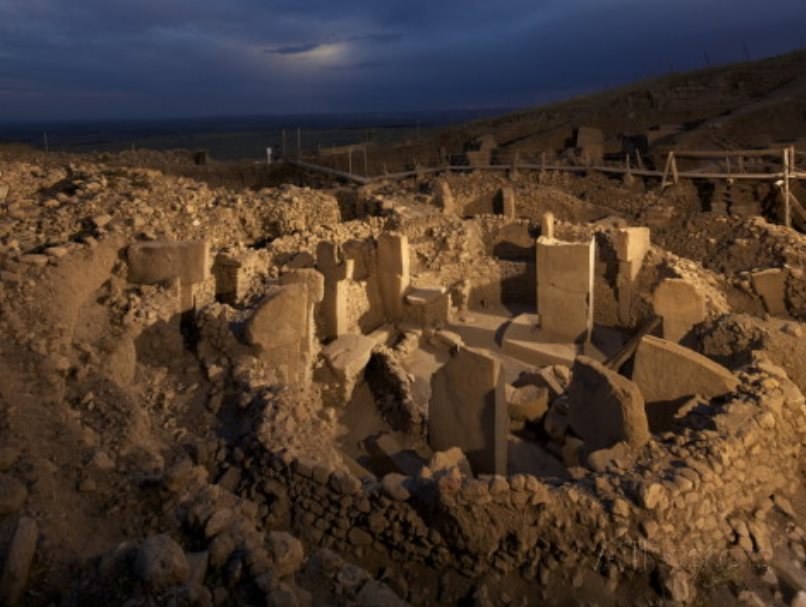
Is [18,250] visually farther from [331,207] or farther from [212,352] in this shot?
[331,207]

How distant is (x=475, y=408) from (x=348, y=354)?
2455 mm

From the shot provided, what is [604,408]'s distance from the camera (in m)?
5.82

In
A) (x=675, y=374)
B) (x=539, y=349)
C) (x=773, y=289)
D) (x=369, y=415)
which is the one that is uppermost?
(x=773, y=289)

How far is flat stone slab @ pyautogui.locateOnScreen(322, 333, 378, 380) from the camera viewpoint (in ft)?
26.0

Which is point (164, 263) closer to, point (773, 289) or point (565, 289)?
point (565, 289)

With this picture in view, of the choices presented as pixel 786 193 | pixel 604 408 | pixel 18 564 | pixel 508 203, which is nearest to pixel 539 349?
pixel 604 408

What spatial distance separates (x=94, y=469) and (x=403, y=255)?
6053mm

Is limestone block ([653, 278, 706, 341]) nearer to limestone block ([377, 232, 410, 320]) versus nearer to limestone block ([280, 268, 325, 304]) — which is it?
limestone block ([377, 232, 410, 320])

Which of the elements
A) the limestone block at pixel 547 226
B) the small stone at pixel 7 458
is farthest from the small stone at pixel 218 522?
the limestone block at pixel 547 226

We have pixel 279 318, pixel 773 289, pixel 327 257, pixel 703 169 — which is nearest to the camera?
pixel 279 318

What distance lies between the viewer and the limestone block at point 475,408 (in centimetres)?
595

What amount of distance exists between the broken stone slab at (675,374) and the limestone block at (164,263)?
454 cm

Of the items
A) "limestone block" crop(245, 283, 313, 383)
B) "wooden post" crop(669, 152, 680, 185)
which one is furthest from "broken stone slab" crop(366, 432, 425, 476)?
"wooden post" crop(669, 152, 680, 185)

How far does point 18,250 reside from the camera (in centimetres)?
638
